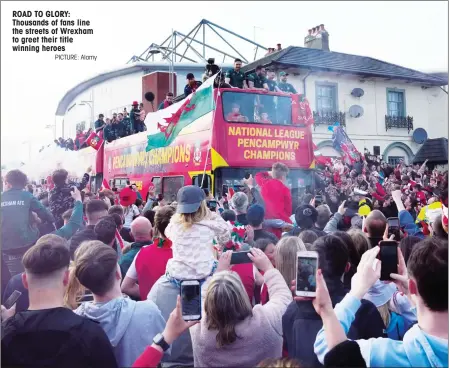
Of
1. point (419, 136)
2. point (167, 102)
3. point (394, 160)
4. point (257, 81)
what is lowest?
point (394, 160)

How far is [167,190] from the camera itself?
17.3 ft

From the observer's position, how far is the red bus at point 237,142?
5.13m

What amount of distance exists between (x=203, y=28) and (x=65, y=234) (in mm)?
1650

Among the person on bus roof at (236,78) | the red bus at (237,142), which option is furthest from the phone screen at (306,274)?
the person on bus roof at (236,78)

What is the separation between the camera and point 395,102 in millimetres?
3846

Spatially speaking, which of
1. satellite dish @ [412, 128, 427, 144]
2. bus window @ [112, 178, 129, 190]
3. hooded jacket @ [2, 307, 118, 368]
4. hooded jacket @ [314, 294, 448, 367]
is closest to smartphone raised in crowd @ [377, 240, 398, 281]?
hooded jacket @ [314, 294, 448, 367]

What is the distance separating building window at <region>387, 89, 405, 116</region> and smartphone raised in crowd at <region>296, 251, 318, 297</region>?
2.54m

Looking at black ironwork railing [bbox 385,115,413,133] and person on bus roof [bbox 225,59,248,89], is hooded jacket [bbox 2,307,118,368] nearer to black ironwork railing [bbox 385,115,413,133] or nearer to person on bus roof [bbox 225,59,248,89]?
black ironwork railing [bbox 385,115,413,133]

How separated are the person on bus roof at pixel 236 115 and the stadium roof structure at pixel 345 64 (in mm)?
1110

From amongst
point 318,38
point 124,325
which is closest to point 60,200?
point 124,325

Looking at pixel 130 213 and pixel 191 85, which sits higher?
pixel 191 85

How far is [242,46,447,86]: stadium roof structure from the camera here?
3.17 m

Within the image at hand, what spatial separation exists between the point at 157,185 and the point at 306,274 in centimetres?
389

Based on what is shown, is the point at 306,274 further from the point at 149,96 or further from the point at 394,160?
the point at 149,96
